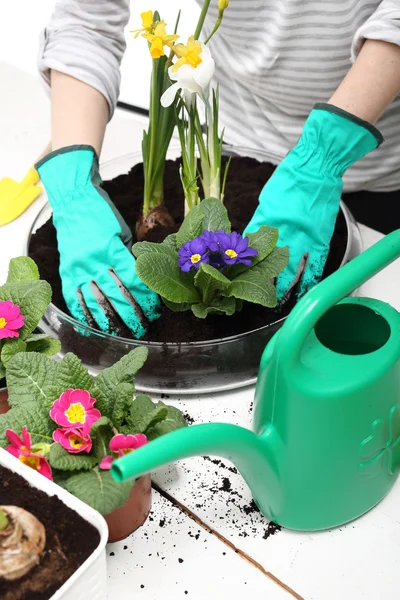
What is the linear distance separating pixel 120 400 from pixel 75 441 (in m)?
0.05

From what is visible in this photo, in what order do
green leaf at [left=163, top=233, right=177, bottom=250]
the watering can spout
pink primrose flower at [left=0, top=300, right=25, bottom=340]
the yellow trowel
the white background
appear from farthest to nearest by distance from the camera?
the white background, the yellow trowel, green leaf at [left=163, top=233, right=177, bottom=250], pink primrose flower at [left=0, top=300, right=25, bottom=340], the watering can spout

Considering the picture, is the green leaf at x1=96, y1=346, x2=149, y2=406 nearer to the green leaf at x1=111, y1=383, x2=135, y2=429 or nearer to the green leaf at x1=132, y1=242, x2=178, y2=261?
the green leaf at x1=111, y1=383, x2=135, y2=429

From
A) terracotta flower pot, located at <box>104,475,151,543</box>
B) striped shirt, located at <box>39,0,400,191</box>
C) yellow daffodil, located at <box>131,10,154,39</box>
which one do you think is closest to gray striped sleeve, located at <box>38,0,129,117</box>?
striped shirt, located at <box>39,0,400,191</box>

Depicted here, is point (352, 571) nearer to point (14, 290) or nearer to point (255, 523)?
point (255, 523)

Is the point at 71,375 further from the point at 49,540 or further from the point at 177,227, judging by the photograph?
the point at 177,227

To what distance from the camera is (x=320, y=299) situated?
49 centimetres

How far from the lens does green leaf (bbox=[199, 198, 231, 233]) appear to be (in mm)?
727

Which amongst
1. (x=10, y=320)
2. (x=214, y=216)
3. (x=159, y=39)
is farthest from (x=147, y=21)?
(x=10, y=320)

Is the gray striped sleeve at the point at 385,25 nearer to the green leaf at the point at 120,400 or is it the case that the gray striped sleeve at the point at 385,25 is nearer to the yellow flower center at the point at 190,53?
the yellow flower center at the point at 190,53

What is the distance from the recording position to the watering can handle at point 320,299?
490mm

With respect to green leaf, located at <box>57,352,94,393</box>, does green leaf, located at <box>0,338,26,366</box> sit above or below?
below

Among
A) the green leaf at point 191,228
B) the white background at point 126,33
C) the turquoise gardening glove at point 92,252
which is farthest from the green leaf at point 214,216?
the white background at point 126,33

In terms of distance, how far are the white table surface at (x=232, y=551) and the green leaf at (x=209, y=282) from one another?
0.18 m

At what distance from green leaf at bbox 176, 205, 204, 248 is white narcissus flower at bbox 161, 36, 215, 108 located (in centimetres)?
13
